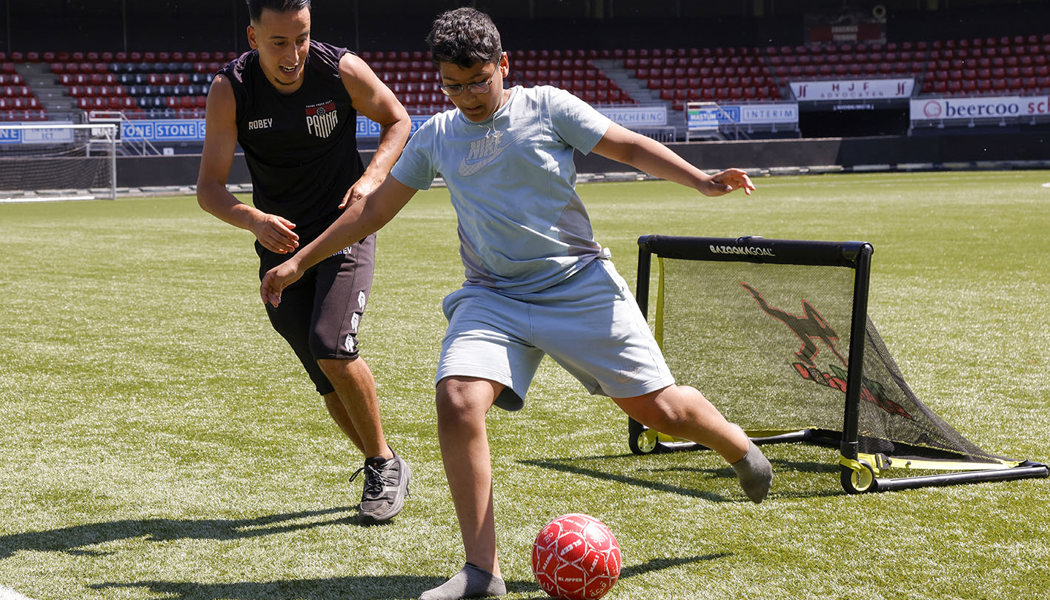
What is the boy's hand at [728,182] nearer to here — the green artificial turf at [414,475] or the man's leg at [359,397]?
the green artificial turf at [414,475]

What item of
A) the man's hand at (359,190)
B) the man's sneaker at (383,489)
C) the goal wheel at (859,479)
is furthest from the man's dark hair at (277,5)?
the goal wheel at (859,479)

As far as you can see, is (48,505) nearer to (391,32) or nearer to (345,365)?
(345,365)

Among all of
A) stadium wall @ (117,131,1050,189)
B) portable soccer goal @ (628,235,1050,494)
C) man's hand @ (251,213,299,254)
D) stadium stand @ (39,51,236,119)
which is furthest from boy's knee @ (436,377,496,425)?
stadium stand @ (39,51,236,119)

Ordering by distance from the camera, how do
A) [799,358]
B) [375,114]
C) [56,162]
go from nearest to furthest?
[375,114] < [799,358] < [56,162]

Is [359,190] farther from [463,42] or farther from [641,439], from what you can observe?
[641,439]

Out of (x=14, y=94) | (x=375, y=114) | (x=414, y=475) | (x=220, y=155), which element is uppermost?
(x=14, y=94)

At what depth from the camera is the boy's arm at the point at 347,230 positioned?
3570 millimetres

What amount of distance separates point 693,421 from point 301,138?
1.78m

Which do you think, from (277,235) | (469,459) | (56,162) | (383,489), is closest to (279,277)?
(277,235)

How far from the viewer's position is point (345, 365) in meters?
4.17

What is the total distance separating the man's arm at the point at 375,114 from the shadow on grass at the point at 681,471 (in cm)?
146

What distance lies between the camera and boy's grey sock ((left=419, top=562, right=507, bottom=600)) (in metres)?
3.21

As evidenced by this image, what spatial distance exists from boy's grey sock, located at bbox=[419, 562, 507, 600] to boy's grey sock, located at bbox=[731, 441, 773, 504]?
3.20ft

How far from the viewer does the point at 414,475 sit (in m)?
4.75
